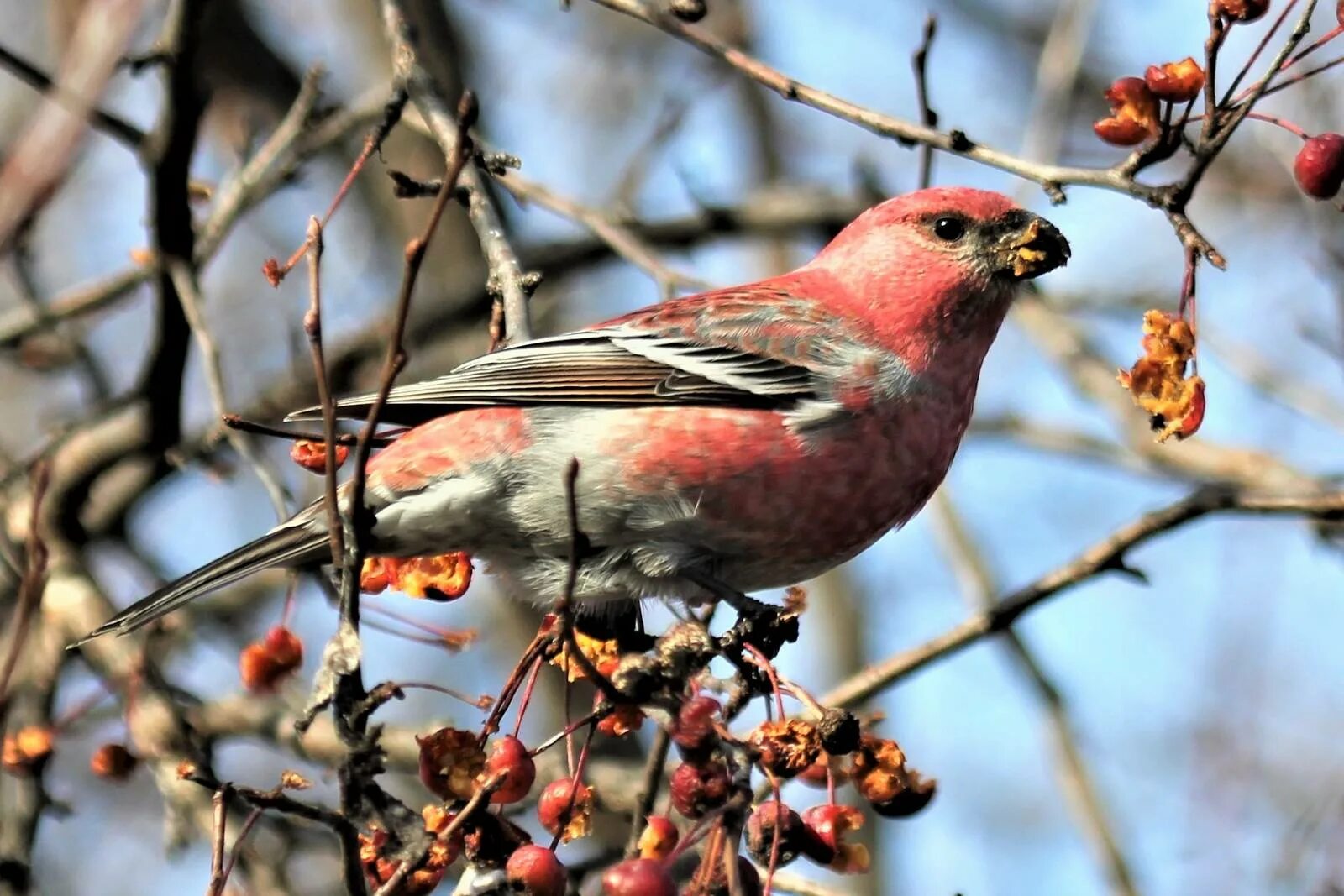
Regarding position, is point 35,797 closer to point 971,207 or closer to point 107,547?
point 107,547

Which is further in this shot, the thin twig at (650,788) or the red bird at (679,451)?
the red bird at (679,451)

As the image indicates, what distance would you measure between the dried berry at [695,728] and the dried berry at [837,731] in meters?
0.33

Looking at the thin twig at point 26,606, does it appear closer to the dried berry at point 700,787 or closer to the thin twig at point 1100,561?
the dried berry at point 700,787

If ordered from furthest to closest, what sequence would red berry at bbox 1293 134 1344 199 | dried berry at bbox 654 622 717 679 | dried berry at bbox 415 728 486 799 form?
red berry at bbox 1293 134 1344 199, dried berry at bbox 415 728 486 799, dried berry at bbox 654 622 717 679

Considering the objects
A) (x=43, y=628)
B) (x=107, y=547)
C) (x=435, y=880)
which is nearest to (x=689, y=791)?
(x=435, y=880)

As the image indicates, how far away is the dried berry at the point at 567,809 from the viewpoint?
2.62m

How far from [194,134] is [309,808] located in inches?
89.7

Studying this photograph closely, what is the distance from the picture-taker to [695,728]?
2203 mm

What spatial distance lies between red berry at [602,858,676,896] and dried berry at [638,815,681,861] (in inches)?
18.3

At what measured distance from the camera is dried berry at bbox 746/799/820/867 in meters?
2.43

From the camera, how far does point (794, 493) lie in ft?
12.0

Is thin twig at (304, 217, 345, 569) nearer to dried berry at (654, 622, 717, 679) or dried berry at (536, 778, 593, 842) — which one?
dried berry at (654, 622, 717, 679)

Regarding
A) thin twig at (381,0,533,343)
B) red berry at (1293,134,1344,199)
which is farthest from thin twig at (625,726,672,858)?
red berry at (1293,134,1344,199)

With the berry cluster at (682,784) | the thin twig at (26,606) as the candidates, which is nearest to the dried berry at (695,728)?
the berry cluster at (682,784)
